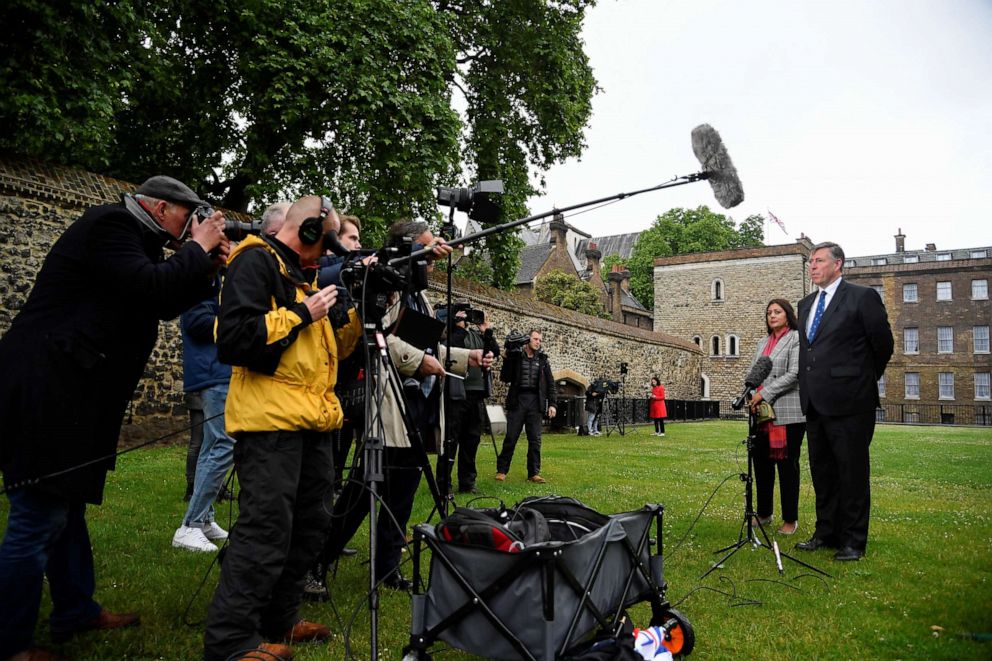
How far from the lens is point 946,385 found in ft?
157

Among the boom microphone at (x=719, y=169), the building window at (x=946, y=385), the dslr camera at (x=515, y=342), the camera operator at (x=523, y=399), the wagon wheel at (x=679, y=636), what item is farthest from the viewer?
the building window at (x=946, y=385)

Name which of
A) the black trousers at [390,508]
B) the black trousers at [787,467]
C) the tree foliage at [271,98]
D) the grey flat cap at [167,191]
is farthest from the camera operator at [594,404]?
the grey flat cap at [167,191]

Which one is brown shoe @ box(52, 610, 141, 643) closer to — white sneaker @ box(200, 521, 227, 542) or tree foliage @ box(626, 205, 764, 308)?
white sneaker @ box(200, 521, 227, 542)

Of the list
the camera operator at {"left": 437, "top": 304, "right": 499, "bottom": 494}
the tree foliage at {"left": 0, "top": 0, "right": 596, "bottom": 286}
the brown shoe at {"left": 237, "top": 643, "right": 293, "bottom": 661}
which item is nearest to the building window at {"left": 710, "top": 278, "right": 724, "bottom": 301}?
the tree foliage at {"left": 0, "top": 0, "right": 596, "bottom": 286}

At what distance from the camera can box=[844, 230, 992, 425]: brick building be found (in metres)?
46.8

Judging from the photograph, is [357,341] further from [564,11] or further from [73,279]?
[564,11]

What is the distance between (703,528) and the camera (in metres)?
5.99

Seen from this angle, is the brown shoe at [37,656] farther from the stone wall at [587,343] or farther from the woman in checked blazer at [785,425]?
the stone wall at [587,343]

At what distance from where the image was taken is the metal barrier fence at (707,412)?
20359 mm

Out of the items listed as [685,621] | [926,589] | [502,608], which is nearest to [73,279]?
[502,608]

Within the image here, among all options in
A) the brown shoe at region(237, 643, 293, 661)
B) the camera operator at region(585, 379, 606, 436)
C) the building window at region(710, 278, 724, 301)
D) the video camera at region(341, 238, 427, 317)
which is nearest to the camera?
the brown shoe at region(237, 643, 293, 661)

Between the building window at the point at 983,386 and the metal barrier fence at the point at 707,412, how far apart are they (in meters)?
0.81

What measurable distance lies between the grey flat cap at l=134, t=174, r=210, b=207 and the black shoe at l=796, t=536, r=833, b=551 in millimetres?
4901

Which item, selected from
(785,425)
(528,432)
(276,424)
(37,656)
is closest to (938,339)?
(528,432)
